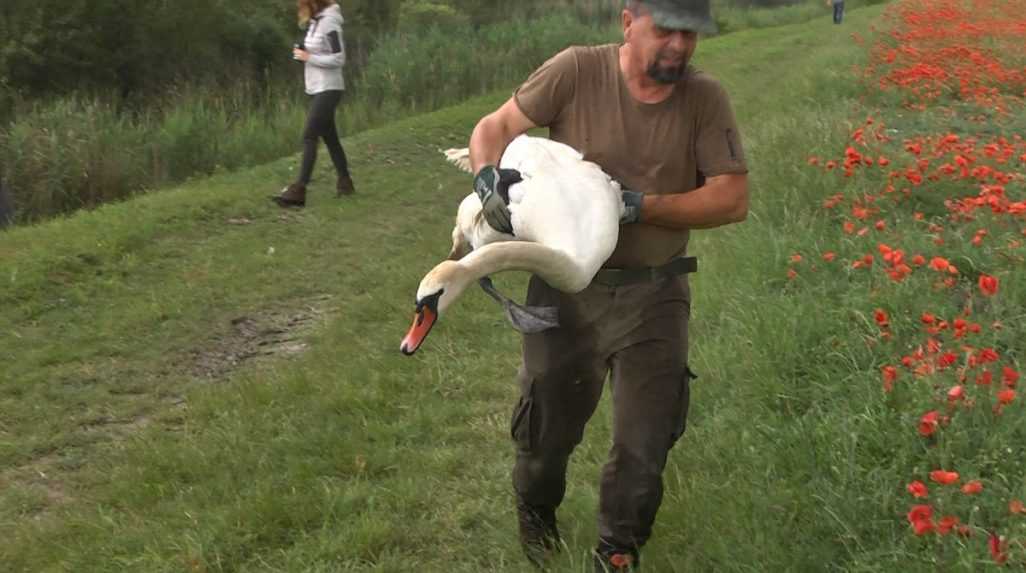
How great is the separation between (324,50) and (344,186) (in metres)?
1.31

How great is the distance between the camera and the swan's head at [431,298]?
241 cm

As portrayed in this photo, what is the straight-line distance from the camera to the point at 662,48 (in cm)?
264

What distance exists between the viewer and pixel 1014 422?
3023 millimetres

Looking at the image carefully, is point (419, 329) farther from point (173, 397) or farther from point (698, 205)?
point (173, 397)

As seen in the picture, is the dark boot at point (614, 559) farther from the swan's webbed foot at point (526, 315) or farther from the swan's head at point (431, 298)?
the swan's head at point (431, 298)

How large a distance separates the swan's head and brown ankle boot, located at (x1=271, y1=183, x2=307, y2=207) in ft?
21.3

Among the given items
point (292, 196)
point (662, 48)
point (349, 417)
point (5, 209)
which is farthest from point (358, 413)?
point (5, 209)

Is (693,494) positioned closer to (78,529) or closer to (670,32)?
(670,32)

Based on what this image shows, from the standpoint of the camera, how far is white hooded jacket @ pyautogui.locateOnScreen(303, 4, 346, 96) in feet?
27.7

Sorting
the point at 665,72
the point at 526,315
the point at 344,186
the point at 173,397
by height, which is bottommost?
the point at 173,397

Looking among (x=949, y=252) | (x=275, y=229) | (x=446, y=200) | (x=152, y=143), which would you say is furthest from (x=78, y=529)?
(x=152, y=143)

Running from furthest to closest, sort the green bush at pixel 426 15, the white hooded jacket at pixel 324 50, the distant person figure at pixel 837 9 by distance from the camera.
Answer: the distant person figure at pixel 837 9
the green bush at pixel 426 15
the white hooded jacket at pixel 324 50

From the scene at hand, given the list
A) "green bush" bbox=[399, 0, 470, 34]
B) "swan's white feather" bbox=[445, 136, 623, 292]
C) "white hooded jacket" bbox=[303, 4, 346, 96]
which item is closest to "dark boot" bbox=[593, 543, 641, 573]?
"swan's white feather" bbox=[445, 136, 623, 292]

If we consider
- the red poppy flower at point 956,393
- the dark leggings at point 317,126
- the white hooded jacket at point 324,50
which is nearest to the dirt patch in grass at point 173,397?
the dark leggings at point 317,126
